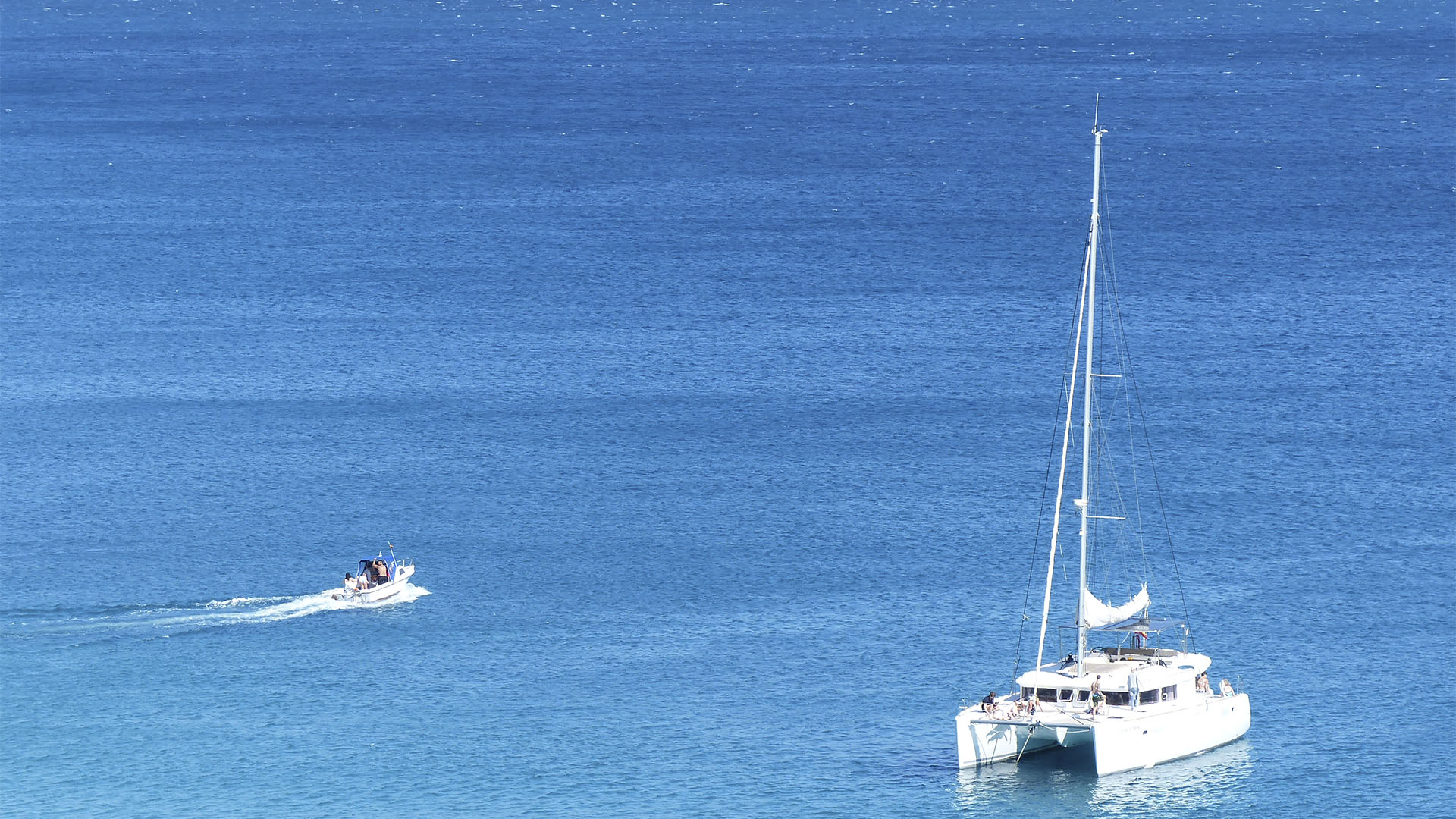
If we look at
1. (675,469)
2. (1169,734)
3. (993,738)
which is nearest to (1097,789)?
(1169,734)

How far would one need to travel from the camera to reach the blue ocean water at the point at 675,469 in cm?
7531

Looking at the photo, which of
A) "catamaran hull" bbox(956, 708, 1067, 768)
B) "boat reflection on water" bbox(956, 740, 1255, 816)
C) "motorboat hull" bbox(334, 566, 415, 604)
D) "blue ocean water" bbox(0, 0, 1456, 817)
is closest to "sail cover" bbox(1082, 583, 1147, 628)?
"boat reflection on water" bbox(956, 740, 1255, 816)

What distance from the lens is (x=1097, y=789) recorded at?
6988cm

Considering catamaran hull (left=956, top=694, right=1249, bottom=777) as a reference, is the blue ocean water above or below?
above

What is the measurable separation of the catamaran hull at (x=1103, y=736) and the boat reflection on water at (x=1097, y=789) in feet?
1.17

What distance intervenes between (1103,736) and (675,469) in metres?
41.3

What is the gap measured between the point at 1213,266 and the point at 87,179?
87.4m

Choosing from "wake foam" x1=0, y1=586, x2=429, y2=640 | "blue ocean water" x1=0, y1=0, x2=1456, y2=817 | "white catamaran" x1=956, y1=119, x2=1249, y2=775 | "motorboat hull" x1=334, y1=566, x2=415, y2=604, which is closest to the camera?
"white catamaran" x1=956, y1=119, x2=1249, y2=775

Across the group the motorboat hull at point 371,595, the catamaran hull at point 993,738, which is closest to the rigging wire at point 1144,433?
the catamaran hull at point 993,738

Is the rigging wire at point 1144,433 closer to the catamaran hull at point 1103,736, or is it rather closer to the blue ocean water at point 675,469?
the blue ocean water at point 675,469

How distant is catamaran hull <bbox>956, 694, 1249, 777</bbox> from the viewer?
6969cm

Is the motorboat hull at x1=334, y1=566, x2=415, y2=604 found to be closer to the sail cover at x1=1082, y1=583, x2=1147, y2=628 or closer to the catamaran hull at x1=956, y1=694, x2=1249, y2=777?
the catamaran hull at x1=956, y1=694, x2=1249, y2=777

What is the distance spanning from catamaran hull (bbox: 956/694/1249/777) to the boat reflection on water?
14.0 inches

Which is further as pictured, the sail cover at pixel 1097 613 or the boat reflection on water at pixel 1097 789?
the sail cover at pixel 1097 613
